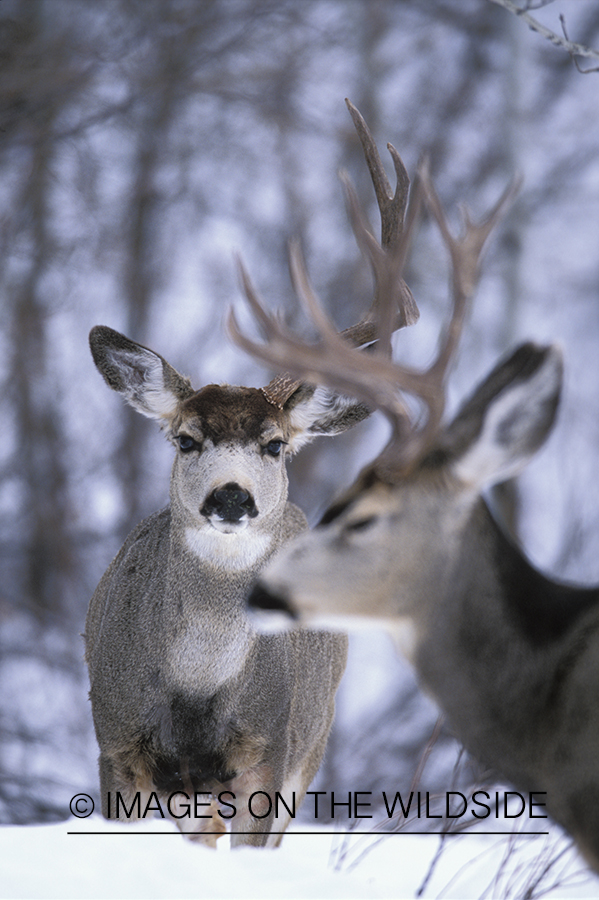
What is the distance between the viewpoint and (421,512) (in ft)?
8.82

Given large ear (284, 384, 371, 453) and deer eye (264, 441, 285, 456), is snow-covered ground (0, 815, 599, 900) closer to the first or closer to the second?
deer eye (264, 441, 285, 456)

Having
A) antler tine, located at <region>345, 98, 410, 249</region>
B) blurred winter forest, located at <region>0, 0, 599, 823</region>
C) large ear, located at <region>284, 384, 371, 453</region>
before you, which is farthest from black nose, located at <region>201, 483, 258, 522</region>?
blurred winter forest, located at <region>0, 0, 599, 823</region>

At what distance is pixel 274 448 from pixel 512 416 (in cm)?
154

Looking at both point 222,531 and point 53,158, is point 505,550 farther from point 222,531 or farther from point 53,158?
point 53,158

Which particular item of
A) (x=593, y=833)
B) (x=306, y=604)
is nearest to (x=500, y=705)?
(x=593, y=833)

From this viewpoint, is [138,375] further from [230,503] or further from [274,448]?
[230,503]

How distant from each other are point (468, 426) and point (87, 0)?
1012cm

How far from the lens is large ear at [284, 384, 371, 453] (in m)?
4.11

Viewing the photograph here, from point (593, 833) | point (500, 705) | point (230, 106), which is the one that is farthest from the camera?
point (230, 106)

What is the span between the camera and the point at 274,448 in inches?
157

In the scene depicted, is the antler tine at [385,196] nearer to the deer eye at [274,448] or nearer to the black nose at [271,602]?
the deer eye at [274,448]

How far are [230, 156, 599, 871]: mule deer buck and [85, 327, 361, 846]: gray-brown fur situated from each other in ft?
3.36

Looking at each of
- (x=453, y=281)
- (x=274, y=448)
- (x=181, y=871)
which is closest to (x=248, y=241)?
(x=274, y=448)

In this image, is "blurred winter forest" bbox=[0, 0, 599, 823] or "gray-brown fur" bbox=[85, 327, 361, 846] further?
"blurred winter forest" bbox=[0, 0, 599, 823]
